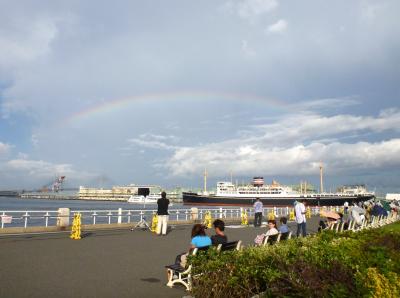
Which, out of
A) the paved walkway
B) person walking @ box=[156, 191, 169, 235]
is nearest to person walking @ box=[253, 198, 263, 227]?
person walking @ box=[156, 191, 169, 235]

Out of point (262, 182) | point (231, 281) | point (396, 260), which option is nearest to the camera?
point (231, 281)

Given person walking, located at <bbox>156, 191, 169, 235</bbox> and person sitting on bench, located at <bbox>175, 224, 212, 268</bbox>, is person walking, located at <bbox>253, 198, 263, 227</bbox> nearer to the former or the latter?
person walking, located at <bbox>156, 191, 169, 235</bbox>

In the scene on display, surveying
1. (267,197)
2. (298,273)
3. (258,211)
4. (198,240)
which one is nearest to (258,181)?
(267,197)

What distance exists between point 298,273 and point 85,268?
5988mm

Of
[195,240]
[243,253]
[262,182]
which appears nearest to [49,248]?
[195,240]

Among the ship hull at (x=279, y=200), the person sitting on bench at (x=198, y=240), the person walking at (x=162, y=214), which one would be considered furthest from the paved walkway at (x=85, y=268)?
the ship hull at (x=279, y=200)

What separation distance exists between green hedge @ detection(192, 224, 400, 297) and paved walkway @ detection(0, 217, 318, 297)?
52.9 inches

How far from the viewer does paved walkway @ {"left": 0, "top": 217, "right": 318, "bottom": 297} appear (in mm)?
7184

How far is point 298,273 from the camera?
5.15 m

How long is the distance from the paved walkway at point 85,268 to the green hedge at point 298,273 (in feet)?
4.41

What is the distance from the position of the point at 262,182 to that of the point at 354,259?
114 m

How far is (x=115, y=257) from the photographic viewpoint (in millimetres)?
11328

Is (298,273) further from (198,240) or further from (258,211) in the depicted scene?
(258,211)

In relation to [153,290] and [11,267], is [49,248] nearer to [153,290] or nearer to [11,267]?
[11,267]
